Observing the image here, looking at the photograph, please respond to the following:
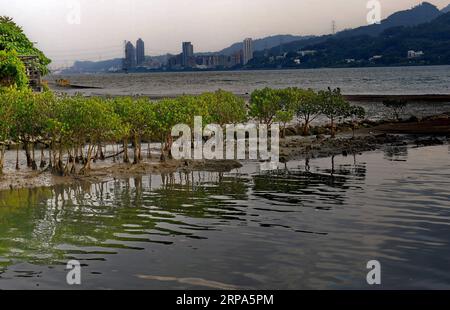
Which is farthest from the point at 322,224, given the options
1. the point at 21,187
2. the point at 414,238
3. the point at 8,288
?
the point at 21,187

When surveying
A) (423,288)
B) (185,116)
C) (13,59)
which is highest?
(13,59)

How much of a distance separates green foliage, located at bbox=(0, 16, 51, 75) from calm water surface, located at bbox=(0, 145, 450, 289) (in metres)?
37.8

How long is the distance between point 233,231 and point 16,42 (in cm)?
6155

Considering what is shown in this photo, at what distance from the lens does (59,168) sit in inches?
2179

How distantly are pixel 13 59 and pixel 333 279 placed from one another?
57936 mm

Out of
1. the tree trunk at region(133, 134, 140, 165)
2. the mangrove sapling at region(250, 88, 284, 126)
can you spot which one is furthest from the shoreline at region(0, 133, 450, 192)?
the mangrove sapling at region(250, 88, 284, 126)

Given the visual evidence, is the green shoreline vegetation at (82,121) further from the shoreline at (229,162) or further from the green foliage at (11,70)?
the green foliage at (11,70)

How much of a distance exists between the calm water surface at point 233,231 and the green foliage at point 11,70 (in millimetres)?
27798

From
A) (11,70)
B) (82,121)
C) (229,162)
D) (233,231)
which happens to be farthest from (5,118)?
(233,231)

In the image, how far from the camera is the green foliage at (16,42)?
81.7 m

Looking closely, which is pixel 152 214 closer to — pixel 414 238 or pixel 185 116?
pixel 414 238

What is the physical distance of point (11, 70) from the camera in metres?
73.1

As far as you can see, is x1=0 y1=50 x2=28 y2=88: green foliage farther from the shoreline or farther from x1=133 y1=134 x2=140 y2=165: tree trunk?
x1=133 y1=134 x2=140 y2=165: tree trunk

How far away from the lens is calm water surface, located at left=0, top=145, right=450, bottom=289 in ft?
93.6
